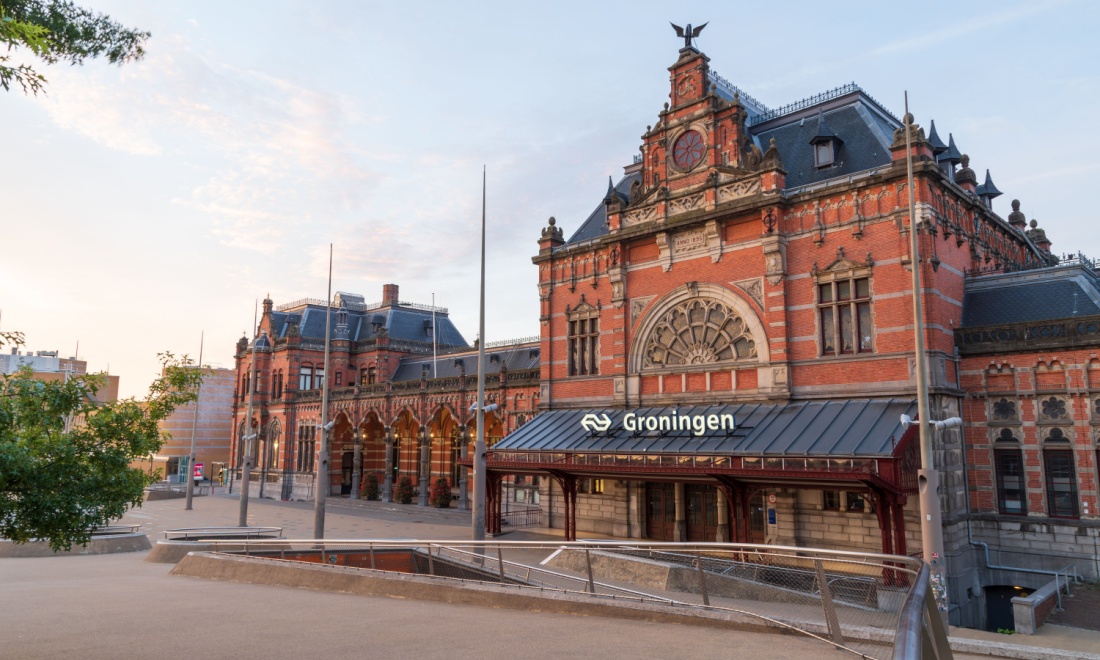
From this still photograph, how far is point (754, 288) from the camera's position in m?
27.2

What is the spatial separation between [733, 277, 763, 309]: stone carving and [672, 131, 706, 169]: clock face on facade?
5.52 meters

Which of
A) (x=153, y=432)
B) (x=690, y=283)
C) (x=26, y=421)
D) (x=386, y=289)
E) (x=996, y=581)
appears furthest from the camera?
(x=386, y=289)

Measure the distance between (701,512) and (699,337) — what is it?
6859 millimetres

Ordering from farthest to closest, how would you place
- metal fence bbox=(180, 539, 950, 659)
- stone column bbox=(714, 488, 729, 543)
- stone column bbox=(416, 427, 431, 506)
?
stone column bbox=(416, 427, 431, 506), stone column bbox=(714, 488, 729, 543), metal fence bbox=(180, 539, 950, 659)

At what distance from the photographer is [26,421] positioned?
982cm

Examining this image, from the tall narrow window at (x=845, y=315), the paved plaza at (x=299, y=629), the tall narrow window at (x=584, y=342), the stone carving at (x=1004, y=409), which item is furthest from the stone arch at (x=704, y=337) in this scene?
the paved plaza at (x=299, y=629)

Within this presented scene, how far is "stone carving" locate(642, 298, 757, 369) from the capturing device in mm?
27641

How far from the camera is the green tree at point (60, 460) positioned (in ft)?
30.5

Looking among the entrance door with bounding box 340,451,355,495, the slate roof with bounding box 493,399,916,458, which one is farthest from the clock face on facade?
the entrance door with bounding box 340,451,355,495

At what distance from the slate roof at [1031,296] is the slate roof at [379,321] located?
43.7m

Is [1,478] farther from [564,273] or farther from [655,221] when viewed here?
[564,273]

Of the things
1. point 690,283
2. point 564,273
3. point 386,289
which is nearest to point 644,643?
point 690,283

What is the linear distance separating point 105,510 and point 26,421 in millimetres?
1638

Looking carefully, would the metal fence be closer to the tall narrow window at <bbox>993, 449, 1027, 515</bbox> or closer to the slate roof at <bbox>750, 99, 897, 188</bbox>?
the tall narrow window at <bbox>993, 449, 1027, 515</bbox>
